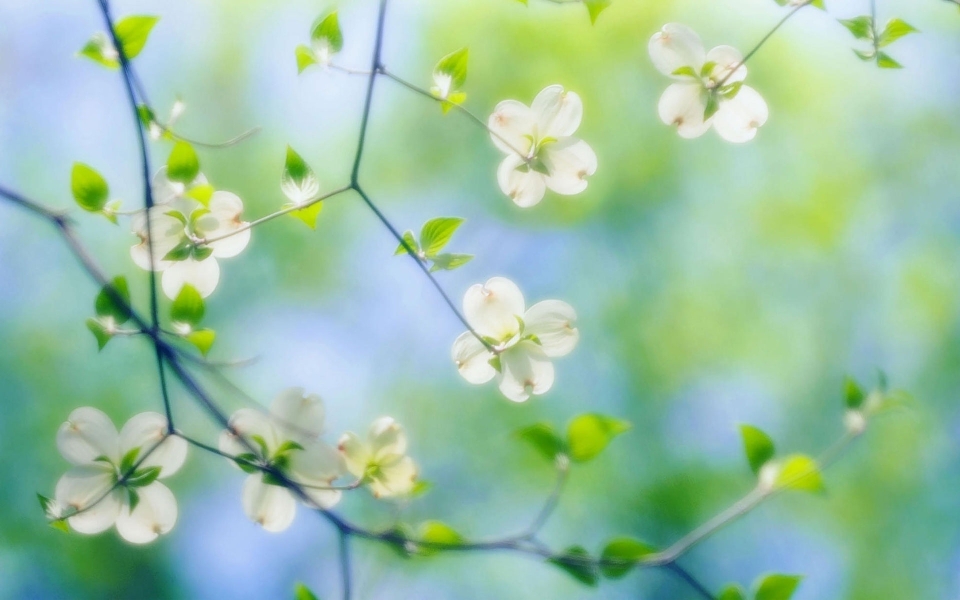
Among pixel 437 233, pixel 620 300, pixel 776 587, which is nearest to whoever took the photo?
pixel 776 587

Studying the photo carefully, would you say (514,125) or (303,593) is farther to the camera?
(514,125)

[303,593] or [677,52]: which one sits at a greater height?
[677,52]

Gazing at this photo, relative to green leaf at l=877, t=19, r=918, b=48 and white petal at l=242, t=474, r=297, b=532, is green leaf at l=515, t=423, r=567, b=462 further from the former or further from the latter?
green leaf at l=877, t=19, r=918, b=48

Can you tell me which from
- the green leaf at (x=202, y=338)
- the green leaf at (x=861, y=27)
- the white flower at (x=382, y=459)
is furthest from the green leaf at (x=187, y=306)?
the green leaf at (x=861, y=27)

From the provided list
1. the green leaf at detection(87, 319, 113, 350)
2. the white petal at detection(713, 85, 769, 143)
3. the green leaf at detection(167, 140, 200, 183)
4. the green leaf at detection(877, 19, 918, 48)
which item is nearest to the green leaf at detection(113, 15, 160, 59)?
the green leaf at detection(167, 140, 200, 183)

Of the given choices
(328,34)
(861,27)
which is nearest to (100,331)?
(328,34)

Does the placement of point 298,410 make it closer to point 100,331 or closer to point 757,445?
point 100,331

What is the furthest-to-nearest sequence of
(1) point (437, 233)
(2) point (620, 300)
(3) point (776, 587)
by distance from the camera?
(2) point (620, 300), (1) point (437, 233), (3) point (776, 587)
